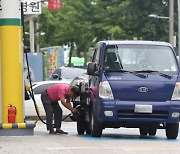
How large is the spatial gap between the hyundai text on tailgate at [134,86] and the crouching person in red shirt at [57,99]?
549mm

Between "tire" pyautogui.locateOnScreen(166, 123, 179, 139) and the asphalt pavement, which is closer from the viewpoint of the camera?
the asphalt pavement

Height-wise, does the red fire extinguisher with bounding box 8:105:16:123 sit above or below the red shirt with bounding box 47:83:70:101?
below

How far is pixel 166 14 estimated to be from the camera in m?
50.9

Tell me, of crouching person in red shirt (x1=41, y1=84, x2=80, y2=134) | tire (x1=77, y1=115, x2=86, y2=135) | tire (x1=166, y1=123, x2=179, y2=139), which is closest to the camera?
tire (x1=166, y1=123, x2=179, y2=139)

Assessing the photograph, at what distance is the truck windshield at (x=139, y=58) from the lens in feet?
54.5

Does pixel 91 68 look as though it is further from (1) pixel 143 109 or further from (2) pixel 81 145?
(2) pixel 81 145

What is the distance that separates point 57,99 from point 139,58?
2.24 m

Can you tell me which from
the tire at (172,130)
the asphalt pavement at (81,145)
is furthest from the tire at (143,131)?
the tire at (172,130)

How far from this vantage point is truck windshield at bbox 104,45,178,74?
654 inches

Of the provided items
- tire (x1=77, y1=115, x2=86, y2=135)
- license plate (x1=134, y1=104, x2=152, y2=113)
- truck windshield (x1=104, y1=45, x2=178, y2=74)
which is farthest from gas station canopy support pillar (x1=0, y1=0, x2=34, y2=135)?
license plate (x1=134, y1=104, x2=152, y2=113)

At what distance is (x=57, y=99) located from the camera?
699 inches

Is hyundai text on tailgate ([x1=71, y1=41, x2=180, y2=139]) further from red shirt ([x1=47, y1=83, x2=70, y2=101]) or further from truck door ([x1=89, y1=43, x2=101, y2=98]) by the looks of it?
red shirt ([x1=47, y1=83, x2=70, y2=101])

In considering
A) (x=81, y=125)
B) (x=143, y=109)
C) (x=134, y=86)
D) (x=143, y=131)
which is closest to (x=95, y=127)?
(x=143, y=109)

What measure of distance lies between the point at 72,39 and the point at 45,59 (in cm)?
1497
